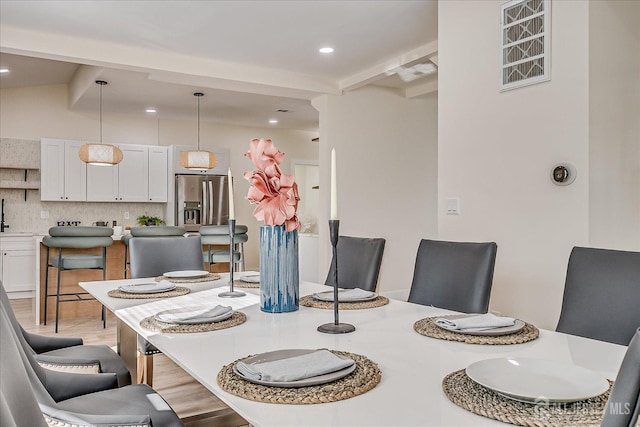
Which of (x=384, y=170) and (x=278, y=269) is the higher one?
(x=384, y=170)

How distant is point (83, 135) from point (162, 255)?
518 cm

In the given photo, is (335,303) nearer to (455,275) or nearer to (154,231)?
(455,275)

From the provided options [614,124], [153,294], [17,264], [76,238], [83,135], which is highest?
[83,135]

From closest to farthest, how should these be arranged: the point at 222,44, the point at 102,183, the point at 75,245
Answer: the point at 222,44
the point at 75,245
the point at 102,183

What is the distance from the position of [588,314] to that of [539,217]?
130cm

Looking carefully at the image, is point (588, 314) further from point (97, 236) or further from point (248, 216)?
point (248, 216)

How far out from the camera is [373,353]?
1.23 meters

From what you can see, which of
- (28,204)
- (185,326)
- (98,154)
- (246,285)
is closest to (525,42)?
(246,285)

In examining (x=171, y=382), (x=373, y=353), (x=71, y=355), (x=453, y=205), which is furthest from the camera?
(x=453, y=205)

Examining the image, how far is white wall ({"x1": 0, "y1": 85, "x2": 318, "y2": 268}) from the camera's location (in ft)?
22.5

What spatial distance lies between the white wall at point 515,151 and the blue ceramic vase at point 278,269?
167 cm

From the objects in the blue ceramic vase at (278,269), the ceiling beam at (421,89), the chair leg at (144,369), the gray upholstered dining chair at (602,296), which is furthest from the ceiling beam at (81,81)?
the gray upholstered dining chair at (602,296)

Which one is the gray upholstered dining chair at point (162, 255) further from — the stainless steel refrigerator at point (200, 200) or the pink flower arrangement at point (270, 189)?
the stainless steel refrigerator at point (200, 200)

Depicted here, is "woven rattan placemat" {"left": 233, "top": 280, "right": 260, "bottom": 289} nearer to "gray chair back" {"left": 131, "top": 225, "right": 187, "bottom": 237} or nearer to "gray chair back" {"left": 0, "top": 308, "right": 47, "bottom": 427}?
"gray chair back" {"left": 0, "top": 308, "right": 47, "bottom": 427}
